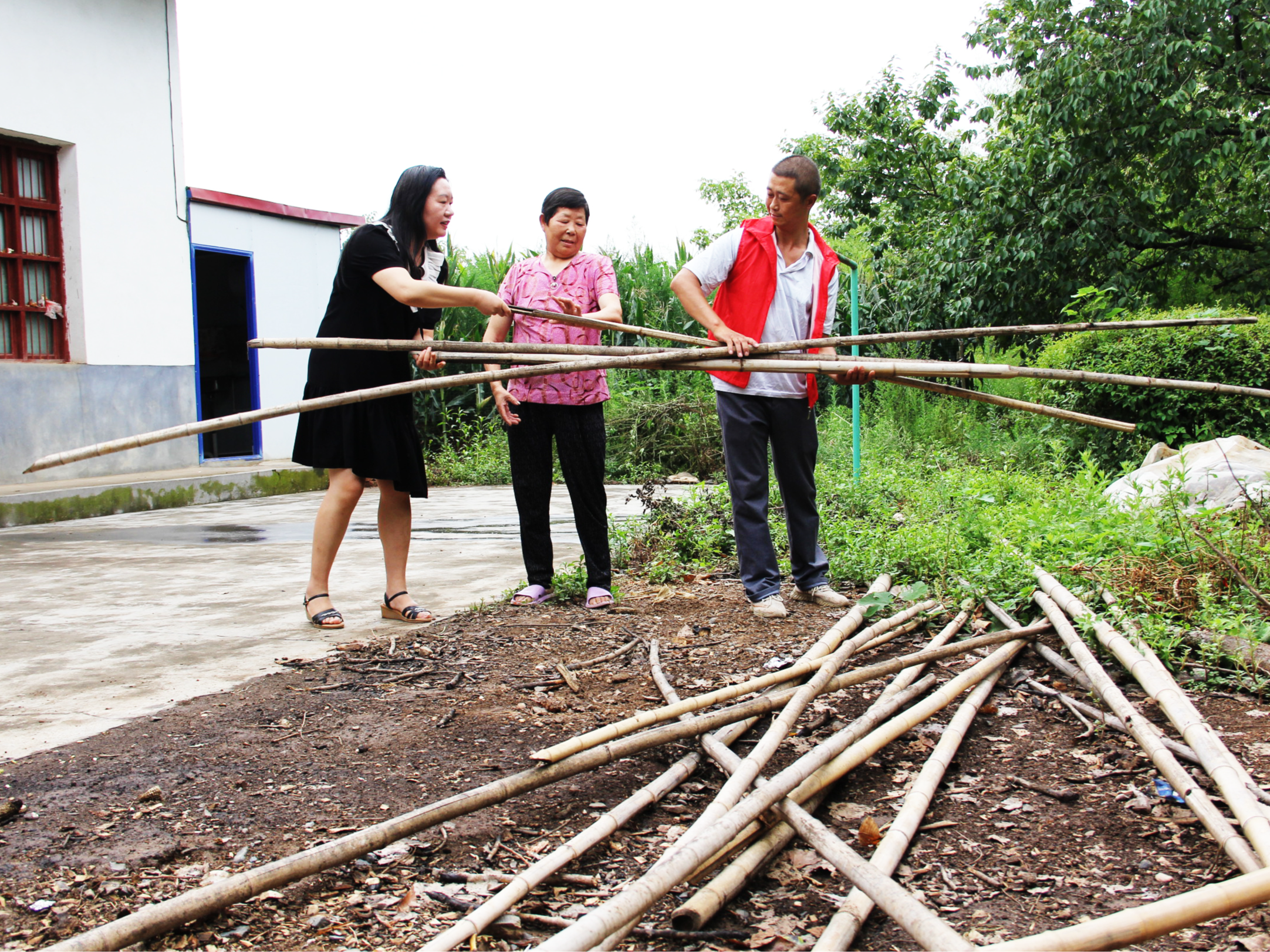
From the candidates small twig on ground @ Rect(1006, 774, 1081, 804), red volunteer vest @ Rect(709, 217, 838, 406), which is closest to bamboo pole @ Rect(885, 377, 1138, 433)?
red volunteer vest @ Rect(709, 217, 838, 406)

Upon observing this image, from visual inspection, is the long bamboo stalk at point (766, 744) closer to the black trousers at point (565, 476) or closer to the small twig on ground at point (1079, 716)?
the small twig on ground at point (1079, 716)

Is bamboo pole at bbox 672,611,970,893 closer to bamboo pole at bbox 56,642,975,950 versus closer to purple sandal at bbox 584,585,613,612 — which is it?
bamboo pole at bbox 56,642,975,950

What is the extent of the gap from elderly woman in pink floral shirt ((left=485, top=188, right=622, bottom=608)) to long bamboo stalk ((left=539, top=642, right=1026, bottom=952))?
170 centimetres

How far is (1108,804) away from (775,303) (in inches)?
86.4

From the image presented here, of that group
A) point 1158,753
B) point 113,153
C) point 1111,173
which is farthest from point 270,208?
point 1158,753

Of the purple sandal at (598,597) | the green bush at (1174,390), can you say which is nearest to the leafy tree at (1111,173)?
the green bush at (1174,390)

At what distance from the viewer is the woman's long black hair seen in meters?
3.49

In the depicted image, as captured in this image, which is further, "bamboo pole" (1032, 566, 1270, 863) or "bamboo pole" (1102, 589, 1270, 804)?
"bamboo pole" (1102, 589, 1270, 804)

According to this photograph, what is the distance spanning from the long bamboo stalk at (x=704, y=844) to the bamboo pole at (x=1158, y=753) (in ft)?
1.39

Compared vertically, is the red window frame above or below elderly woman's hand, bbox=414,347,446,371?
above

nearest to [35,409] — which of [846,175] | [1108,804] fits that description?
[1108,804]

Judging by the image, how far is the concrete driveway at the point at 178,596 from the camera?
2691 mm

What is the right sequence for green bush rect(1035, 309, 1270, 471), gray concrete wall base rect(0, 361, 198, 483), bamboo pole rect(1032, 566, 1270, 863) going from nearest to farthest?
bamboo pole rect(1032, 566, 1270, 863), green bush rect(1035, 309, 1270, 471), gray concrete wall base rect(0, 361, 198, 483)

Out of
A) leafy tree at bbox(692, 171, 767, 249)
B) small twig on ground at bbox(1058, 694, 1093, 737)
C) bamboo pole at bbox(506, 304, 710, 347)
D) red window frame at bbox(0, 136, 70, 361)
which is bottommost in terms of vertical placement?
small twig on ground at bbox(1058, 694, 1093, 737)
